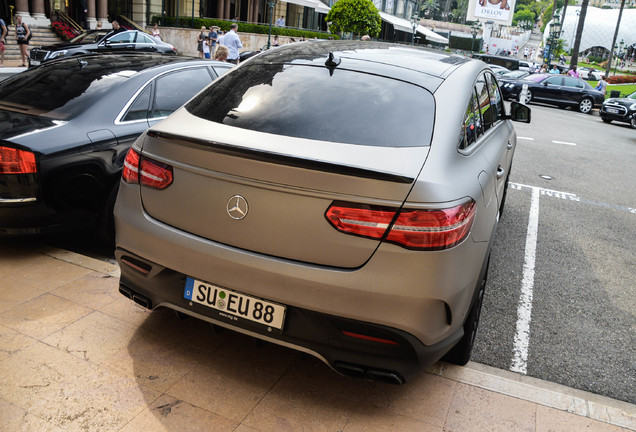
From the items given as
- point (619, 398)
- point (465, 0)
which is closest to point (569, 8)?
point (465, 0)

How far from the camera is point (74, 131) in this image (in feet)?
14.2

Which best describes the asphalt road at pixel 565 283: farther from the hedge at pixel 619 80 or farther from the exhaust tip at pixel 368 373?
the hedge at pixel 619 80

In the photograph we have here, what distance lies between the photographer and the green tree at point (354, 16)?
3822 cm

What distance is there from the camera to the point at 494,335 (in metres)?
3.97

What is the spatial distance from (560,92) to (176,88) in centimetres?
2477

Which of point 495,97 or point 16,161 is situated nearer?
point 16,161

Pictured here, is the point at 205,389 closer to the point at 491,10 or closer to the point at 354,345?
the point at 354,345

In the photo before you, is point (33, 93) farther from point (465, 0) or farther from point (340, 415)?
point (465, 0)

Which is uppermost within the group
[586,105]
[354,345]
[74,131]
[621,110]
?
[74,131]

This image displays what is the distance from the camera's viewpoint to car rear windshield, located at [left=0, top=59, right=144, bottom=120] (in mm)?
4551

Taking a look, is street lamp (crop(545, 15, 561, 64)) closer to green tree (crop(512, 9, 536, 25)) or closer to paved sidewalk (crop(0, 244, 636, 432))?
paved sidewalk (crop(0, 244, 636, 432))

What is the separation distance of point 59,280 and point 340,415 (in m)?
2.19

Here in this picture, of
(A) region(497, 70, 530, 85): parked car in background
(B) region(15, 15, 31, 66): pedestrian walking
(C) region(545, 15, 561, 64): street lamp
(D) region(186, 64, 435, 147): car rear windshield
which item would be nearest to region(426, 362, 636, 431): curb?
(D) region(186, 64, 435, 147): car rear windshield

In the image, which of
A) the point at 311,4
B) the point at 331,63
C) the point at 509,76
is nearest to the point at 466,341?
the point at 331,63
